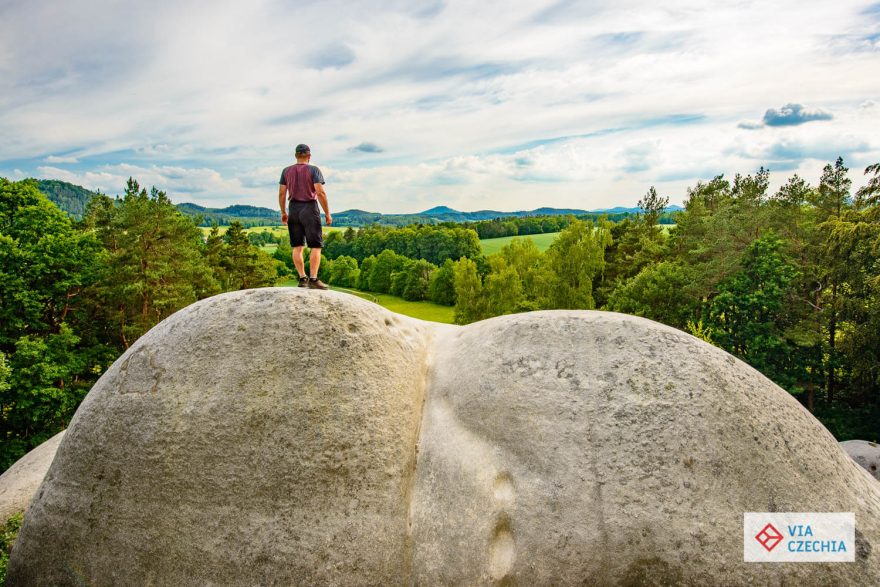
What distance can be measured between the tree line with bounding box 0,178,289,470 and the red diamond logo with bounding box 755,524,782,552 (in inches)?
1284

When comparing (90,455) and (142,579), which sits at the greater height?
(90,455)

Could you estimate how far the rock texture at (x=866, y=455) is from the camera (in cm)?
2144

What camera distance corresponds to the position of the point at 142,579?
27.4ft

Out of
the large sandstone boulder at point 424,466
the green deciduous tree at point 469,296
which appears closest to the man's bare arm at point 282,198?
the large sandstone boulder at point 424,466

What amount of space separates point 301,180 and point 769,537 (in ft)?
37.8

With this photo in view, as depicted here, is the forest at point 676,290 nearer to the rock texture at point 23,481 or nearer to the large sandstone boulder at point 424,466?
the rock texture at point 23,481

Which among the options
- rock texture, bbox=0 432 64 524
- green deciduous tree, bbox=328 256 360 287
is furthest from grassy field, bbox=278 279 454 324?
rock texture, bbox=0 432 64 524

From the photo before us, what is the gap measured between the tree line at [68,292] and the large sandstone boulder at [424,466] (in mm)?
24234

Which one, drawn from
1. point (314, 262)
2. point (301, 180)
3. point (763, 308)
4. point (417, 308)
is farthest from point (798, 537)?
point (417, 308)

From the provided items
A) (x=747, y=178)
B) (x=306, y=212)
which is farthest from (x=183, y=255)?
(x=747, y=178)

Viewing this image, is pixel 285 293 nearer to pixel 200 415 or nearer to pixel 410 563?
pixel 200 415

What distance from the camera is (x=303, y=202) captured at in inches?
464

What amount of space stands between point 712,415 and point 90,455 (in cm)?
1139

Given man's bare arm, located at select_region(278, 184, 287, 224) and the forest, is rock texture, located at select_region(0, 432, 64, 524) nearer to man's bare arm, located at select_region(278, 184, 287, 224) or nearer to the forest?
the forest
